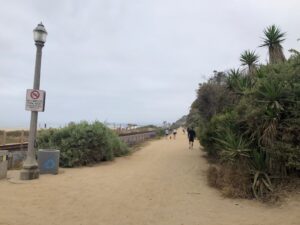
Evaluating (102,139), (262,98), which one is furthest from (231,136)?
(102,139)

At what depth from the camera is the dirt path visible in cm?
655

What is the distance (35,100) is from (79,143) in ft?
12.0

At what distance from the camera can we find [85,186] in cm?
963

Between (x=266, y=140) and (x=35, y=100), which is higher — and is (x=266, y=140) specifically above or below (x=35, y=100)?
below

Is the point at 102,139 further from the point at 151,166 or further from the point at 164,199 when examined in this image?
the point at 164,199

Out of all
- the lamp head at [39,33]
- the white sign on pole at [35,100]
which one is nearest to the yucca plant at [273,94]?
the white sign on pole at [35,100]

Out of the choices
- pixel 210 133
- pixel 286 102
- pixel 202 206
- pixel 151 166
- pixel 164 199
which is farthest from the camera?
pixel 210 133

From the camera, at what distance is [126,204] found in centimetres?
772

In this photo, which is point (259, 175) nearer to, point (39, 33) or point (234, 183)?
point (234, 183)

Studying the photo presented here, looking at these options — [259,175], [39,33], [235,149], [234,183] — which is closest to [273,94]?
[235,149]

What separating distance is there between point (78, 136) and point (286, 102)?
8.44 meters

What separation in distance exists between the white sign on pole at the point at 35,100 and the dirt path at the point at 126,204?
2.21 meters

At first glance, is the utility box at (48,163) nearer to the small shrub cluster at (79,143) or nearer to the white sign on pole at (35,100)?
the white sign on pole at (35,100)

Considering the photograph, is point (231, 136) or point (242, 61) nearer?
point (231, 136)
